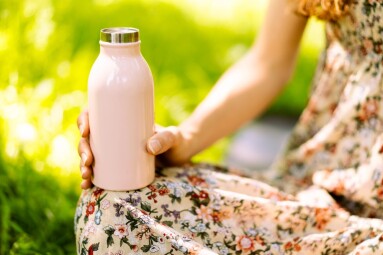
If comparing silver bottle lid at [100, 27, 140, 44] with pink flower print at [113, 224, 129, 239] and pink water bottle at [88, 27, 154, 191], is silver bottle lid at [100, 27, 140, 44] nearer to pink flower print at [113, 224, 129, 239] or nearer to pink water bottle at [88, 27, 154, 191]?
pink water bottle at [88, 27, 154, 191]

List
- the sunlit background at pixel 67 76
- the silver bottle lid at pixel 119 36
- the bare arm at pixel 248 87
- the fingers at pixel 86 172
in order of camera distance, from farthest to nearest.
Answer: the sunlit background at pixel 67 76 < the bare arm at pixel 248 87 < the fingers at pixel 86 172 < the silver bottle lid at pixel 119 36

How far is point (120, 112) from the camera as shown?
122 cm

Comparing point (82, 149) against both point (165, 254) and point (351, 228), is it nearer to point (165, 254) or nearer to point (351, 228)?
point (165, 254)

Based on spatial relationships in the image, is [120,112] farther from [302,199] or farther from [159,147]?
[302,199]

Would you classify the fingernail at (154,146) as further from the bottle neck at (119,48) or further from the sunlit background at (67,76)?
the sunlit background at (67,76)

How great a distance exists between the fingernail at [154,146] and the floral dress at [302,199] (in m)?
0.08

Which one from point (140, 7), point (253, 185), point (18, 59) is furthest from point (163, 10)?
point (253, 185)

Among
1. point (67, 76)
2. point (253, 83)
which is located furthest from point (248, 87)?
point (67, 76)

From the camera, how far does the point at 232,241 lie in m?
1.32

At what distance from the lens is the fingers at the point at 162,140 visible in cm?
128

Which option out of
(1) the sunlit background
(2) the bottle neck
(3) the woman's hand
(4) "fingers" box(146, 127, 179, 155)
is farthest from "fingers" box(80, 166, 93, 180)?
(1) the sunlit background

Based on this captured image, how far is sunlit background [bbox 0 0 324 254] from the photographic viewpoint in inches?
75.5

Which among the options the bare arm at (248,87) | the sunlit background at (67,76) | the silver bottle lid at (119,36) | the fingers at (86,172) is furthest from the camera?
the sunlit background at (67,76)

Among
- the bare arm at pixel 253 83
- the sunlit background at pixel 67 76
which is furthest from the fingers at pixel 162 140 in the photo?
the sunlit background at pixel 67 76
